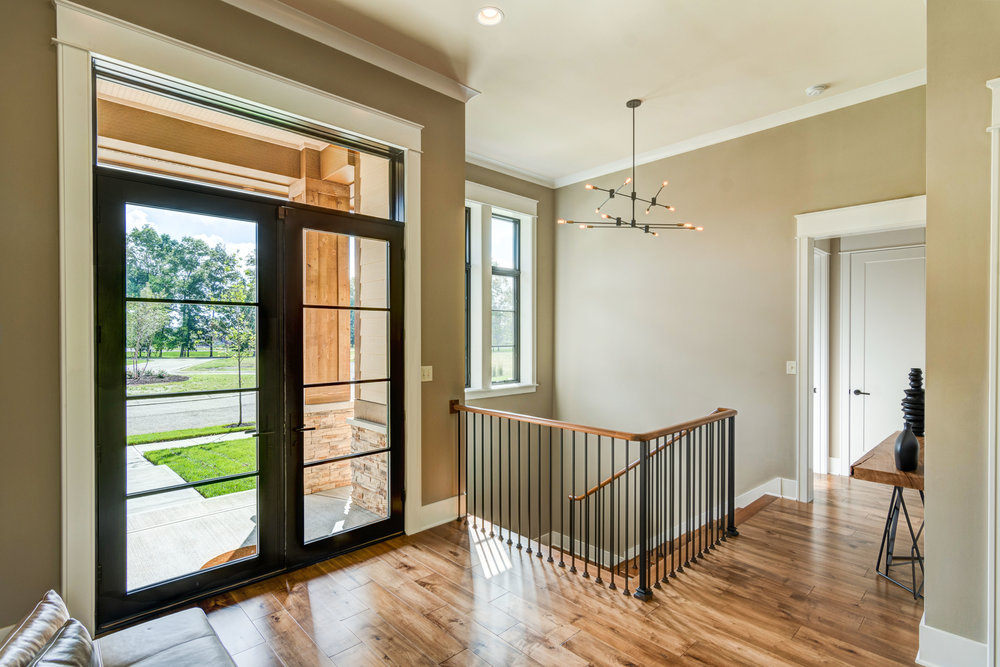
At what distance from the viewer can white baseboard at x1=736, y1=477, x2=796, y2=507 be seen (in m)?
4.10

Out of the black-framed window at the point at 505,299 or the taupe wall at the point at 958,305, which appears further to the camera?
the black-framed window at the point at 505,299

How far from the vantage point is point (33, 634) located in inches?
47.4

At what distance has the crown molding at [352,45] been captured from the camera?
8.77 feet

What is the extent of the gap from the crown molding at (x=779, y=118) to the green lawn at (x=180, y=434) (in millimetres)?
4328

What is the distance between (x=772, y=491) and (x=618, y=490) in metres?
1.27

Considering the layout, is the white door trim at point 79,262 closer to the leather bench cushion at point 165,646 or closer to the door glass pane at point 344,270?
the leather bench cushion at point 165,646

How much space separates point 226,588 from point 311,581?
0.42m

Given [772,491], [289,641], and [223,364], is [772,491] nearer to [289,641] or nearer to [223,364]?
[289,641]

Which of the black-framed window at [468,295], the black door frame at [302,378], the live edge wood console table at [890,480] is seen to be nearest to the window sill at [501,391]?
the black-framed window at [468,295]

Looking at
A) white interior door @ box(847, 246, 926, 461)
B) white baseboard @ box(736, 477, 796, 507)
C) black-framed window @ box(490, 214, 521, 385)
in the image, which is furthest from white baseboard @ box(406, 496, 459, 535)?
white interior door @ box(847, 246, 926, 461)

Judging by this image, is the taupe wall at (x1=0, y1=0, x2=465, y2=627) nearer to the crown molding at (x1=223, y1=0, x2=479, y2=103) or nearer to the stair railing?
the crown molding at (x1=223, y1=0, x2=479, y2=103)

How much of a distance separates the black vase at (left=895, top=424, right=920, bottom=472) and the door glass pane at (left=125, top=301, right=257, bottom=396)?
134 inches

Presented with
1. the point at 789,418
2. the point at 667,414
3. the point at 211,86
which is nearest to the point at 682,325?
the point at 667,414

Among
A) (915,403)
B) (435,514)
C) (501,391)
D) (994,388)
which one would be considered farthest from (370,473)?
(915,403)
